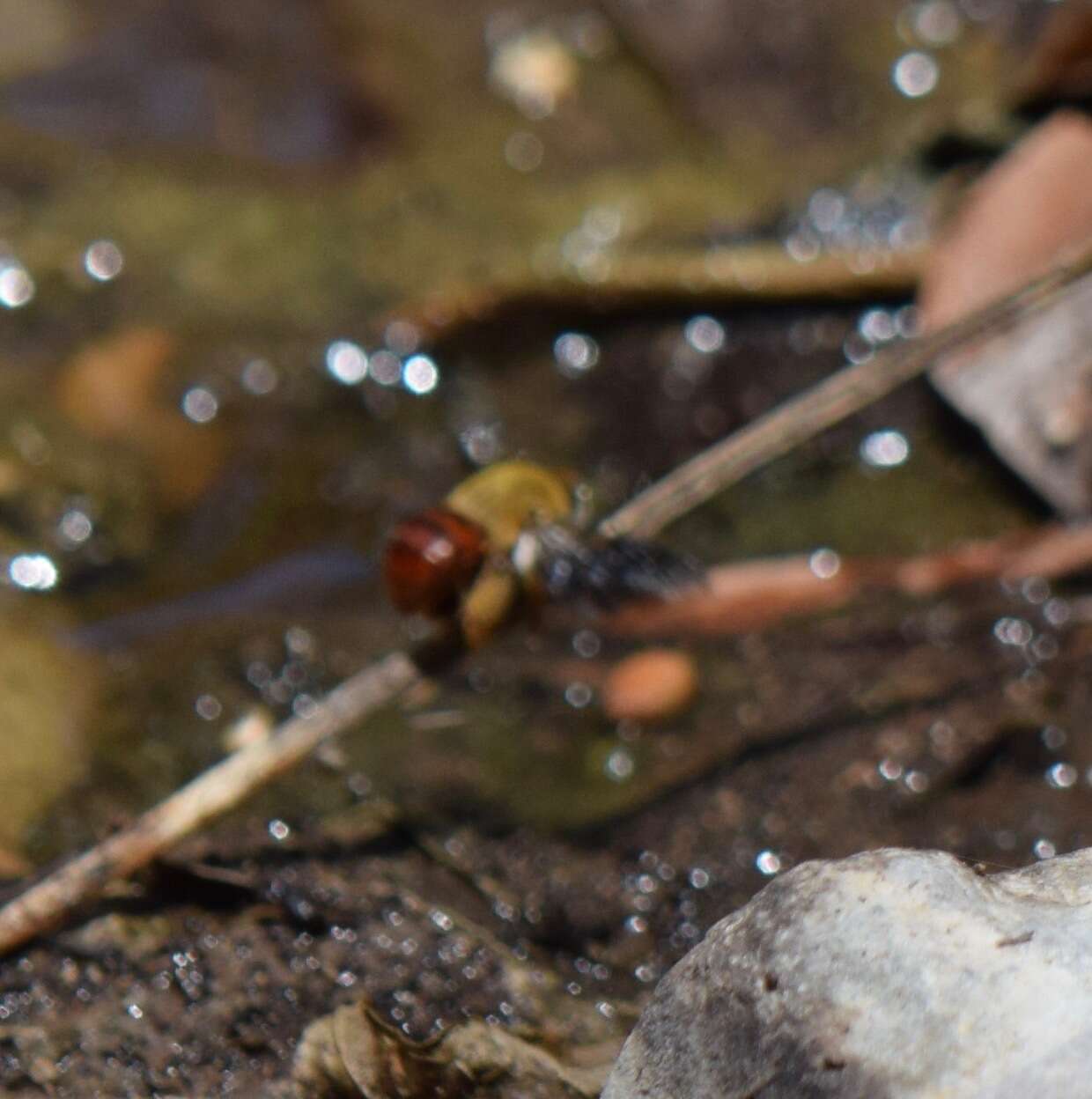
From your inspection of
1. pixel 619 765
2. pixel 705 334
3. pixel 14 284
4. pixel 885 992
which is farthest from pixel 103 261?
pixel 885 992

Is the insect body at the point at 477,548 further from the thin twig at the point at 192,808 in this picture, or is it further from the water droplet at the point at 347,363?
the water droplet at the point at 347,363

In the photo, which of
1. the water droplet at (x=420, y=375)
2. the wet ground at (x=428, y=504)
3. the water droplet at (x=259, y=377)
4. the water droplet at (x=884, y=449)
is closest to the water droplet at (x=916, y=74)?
the wet ground at (x=428, y=504)

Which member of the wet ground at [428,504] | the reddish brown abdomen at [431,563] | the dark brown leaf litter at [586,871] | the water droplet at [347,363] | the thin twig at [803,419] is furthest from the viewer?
the water droplet at [347,363]

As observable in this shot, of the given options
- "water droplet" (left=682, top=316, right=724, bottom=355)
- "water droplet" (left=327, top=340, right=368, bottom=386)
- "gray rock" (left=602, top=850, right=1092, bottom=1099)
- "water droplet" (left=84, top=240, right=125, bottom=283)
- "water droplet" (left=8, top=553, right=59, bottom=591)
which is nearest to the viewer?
"gray rock" (left=602, top=850, right=1092, bottom=1099)

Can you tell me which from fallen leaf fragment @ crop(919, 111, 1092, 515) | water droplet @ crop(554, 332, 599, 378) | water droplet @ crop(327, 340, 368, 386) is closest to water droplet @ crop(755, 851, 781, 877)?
fallen leaf fragment @ crop(919, 111, 1092, 515)

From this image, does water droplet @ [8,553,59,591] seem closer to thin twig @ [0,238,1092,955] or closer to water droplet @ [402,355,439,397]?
thin twig @ [0,238,1092,955]

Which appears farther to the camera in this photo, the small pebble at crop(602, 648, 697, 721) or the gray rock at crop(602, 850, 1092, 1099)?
the small pebble at crop(602, 648, 697, 721)

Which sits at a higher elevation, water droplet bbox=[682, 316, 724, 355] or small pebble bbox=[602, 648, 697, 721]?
water droplet bbox=[682, 316, 724, 355]
